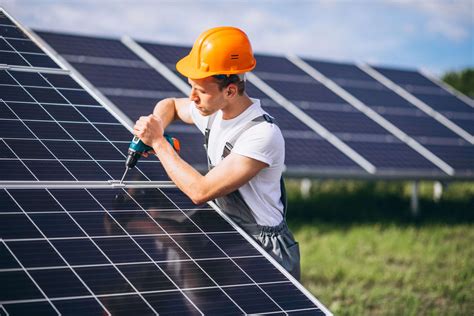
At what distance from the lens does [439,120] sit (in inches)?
634

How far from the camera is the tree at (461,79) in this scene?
41.5 meters

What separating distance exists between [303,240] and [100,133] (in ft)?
22.1

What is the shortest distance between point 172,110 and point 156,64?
7.98 metres

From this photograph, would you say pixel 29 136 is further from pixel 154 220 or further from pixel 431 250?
pixel 431 250

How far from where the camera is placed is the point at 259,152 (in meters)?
5.02

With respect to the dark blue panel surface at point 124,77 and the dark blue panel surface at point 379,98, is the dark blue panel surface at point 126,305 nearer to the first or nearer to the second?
the dark blue panel surface at point 124,77

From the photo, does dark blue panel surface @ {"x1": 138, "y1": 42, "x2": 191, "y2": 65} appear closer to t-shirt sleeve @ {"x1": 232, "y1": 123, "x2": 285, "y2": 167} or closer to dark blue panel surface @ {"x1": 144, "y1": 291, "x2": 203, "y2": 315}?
t-shirt sleeve @ {"x1": 232, "y1": 123, "x2": 285, "y2": 167}

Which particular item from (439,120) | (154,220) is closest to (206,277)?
(154,220)

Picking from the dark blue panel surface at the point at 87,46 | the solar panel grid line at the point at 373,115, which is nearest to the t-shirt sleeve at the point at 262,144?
the dark blue panel surface at the point at 87,46

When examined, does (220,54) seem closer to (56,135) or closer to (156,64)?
(56,135)

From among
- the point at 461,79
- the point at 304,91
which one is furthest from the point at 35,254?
the point at 461,79

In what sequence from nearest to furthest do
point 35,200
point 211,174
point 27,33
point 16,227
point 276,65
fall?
point 16,227
point 35,200
point 211,174
point 27,33
point 276,65

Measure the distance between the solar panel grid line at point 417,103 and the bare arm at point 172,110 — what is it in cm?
1069

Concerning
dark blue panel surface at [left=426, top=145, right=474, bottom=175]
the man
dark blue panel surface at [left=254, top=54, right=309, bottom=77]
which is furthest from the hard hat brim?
dark blue panel surface at [left=254, top=54, right=309, bottom=77]
